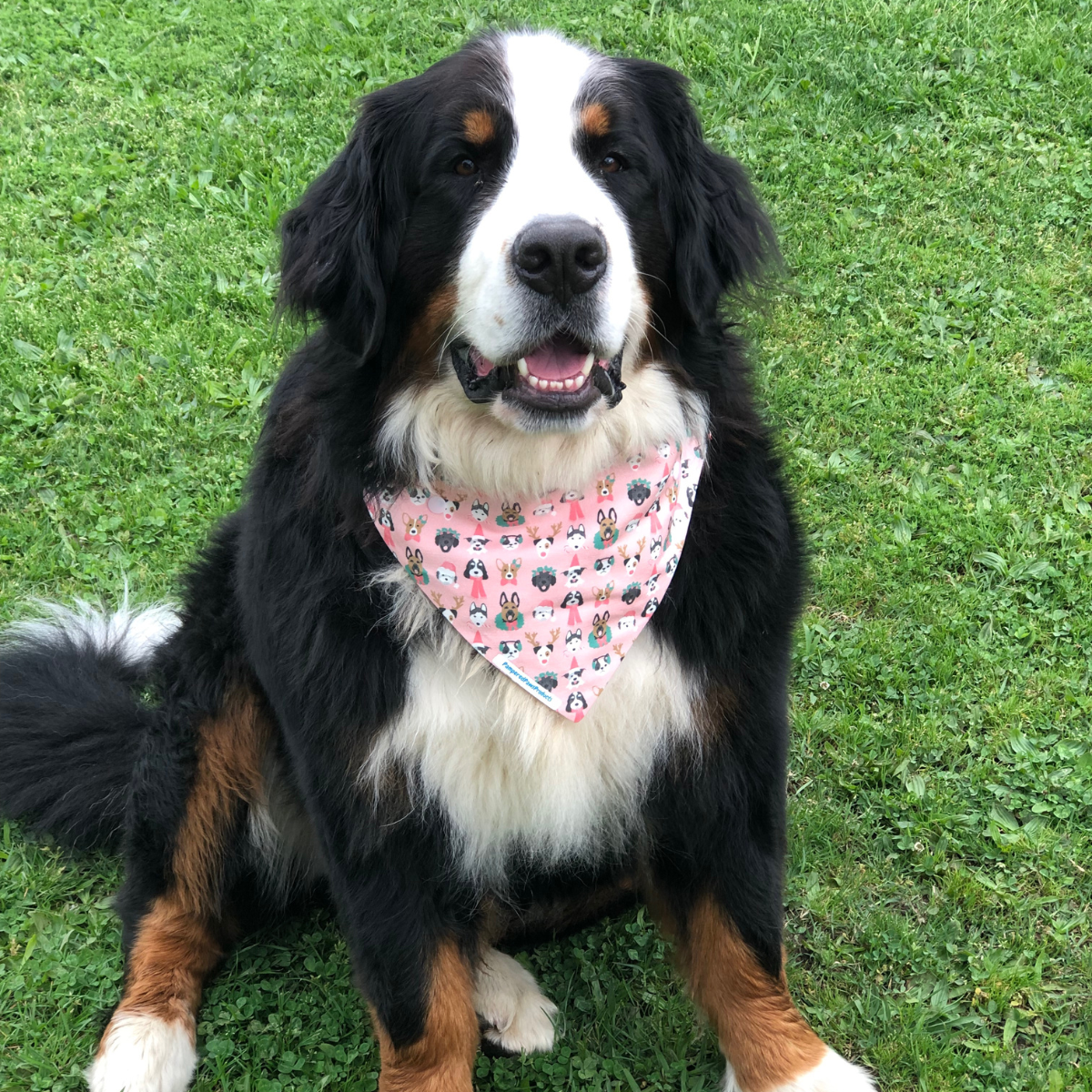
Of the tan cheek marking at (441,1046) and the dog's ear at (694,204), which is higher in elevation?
the dog's ear at (694,204)

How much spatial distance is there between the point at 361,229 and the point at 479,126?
290 mm

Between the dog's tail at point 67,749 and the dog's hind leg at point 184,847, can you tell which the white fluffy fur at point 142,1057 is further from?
the dog's tail at point 67,749

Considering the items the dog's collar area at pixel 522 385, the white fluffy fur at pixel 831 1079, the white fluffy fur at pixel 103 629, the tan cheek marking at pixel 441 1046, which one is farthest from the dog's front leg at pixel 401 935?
the white fluffy fur at pixel 103 629

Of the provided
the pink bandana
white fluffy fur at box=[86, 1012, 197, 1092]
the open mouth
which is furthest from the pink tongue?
white fluffy fur at box=[86, 1012, 197, 1092]

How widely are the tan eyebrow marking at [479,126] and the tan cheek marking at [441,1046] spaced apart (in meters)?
1.54

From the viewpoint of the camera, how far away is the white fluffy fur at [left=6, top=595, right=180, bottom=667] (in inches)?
129

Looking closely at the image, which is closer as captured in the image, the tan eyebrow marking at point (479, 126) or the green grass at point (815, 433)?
the tan eyebrow marking at point (479, 126)

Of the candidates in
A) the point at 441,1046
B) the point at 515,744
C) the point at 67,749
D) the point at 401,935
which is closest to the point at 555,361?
the point at 515,744

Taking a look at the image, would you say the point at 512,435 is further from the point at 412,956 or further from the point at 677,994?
the point at 677,994

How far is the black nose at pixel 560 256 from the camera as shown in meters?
2.05

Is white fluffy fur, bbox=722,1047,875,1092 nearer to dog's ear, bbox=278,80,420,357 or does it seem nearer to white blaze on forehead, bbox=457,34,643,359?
white blaze on forehead, bbox=457,34,643,359

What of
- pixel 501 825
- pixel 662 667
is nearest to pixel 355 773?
pixel 501 825

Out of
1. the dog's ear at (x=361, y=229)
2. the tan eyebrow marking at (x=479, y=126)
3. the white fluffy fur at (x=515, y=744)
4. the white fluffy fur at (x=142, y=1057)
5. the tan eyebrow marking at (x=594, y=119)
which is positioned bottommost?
the white fluffy fur at (x=142, y=1057)

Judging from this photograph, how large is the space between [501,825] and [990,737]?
1502 millimetres
